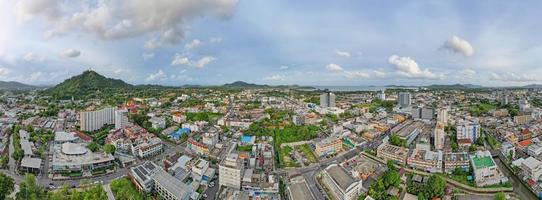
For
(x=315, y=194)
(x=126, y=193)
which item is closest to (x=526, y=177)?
(x=315, y=194)

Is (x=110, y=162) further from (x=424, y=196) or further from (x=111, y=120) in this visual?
(x=424, y=196)

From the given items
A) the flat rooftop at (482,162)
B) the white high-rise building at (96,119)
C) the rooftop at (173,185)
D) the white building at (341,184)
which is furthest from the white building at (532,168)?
the white high-rise building at (96,119)

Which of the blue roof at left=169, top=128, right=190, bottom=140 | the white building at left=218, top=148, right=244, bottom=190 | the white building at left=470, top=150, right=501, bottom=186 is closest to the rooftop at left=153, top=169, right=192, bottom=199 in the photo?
the white building at left=218, top=148, right=244, bottom=190

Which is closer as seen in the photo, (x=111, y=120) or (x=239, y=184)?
(x=239, y=184)

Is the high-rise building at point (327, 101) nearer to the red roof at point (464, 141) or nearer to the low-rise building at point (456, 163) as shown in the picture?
the red roof at point (464, 141)

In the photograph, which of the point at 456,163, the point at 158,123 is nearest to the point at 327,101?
the point at 158,123

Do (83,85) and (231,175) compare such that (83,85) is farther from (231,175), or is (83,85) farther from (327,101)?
(231,175)
